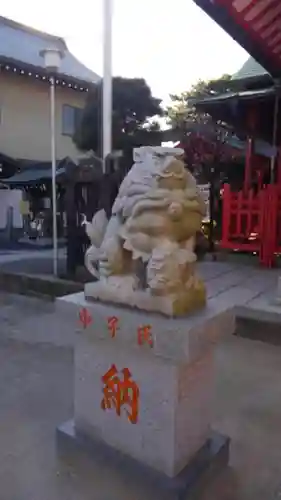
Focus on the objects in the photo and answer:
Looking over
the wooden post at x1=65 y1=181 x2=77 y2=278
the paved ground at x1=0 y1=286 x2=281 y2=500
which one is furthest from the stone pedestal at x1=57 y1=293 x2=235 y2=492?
the wooden post at x1=65 y1=181 x2=77 y2=278

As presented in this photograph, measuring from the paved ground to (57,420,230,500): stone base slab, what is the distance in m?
0.04

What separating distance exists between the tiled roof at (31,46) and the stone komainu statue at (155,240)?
1335 centimetres

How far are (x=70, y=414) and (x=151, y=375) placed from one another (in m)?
1.00

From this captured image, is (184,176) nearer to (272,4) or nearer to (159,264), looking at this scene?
(159,264)

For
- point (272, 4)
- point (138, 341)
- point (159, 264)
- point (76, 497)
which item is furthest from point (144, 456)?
point (272, 4)

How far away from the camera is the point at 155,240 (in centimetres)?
203

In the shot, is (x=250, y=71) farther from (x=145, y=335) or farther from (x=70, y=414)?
(x=145, y=335)

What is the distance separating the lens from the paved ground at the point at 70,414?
2.09 metres

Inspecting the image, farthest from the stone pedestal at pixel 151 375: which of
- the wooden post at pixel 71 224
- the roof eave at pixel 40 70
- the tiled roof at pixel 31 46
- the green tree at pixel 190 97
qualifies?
the tiled roof at pixel 31 46

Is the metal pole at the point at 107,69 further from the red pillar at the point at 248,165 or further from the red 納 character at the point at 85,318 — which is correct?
the red 納 character at the point at 85,318

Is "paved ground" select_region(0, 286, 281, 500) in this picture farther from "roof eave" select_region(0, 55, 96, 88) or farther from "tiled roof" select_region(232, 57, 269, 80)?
"roof eave" select_region(0, 55, 96, 88)

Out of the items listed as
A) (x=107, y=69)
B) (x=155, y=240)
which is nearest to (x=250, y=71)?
(x=107, y=69)

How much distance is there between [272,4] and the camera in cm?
507

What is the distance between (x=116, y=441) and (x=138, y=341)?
0.57 metres
